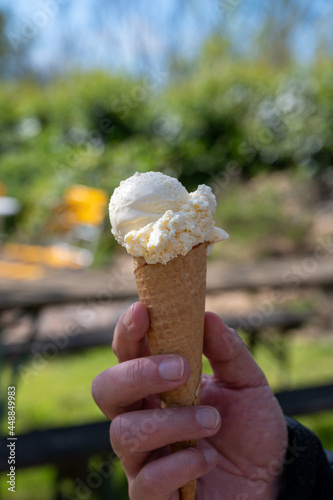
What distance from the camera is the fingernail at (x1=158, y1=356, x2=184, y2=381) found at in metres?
1.00

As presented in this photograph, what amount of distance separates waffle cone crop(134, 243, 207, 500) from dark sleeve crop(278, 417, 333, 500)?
0.82 ft

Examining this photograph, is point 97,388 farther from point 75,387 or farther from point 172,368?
point 75,387

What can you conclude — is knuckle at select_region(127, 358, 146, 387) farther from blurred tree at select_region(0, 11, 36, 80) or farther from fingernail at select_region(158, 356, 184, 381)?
blurred tree at select_region(0, 11, 36, 80)

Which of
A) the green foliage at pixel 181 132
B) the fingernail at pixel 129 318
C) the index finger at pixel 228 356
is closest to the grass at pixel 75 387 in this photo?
the index finger at pixel 228 356

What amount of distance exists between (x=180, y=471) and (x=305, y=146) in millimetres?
8720

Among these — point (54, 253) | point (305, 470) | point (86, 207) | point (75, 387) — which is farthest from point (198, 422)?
point (86, 207)

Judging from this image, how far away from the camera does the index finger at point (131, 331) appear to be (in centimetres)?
108

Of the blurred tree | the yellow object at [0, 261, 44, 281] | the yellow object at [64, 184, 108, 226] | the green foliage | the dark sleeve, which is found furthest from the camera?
the blurred tree

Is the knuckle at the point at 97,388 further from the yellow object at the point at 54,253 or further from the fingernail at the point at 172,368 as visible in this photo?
the yellow object at the point at 54,253

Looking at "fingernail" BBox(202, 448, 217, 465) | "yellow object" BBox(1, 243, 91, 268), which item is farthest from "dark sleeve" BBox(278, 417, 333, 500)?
"yellow object" BBox(1, 243, 91, 268)

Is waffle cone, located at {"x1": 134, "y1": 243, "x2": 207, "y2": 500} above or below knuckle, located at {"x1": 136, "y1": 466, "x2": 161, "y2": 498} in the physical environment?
above

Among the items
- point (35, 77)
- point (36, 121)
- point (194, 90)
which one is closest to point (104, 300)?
point (194, 90)

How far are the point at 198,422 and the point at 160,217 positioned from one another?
1.39ft

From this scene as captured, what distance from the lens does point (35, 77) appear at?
21.0m
